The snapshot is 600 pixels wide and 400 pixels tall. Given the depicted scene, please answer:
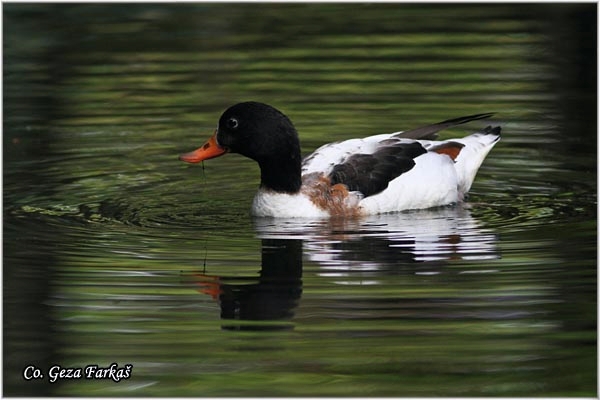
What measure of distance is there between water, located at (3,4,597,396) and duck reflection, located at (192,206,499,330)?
0.03 meters

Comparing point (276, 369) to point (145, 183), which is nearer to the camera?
point (276, 369)

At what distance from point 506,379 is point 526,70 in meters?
9.05

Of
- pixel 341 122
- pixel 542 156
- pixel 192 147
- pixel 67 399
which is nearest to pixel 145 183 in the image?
pixel 192 147

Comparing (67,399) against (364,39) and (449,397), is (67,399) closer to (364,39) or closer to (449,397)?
(449,397)

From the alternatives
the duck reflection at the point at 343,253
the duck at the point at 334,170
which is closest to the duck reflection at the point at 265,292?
the duck reflection at the point at 343,253

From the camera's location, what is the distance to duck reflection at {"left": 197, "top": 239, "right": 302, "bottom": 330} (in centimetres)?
967

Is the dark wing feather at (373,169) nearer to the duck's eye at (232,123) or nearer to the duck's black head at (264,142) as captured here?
the duck's black head at (264,142)

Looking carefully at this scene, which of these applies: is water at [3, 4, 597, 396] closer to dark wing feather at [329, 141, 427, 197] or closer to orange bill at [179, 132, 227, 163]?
dark wing feather at [329, 141, 427, 197]

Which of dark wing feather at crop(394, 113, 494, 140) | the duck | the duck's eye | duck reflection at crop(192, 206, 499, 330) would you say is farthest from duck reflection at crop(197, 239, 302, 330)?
dark wing feather at crop(394, 113, 494, 140)

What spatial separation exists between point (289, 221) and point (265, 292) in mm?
2152

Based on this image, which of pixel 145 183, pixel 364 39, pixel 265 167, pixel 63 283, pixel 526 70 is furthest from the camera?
pixel 364 39

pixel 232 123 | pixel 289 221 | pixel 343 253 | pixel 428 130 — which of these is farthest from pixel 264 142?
pixel 428 130

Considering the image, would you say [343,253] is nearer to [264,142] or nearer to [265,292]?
[265,292]

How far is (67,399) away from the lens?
874 cm
